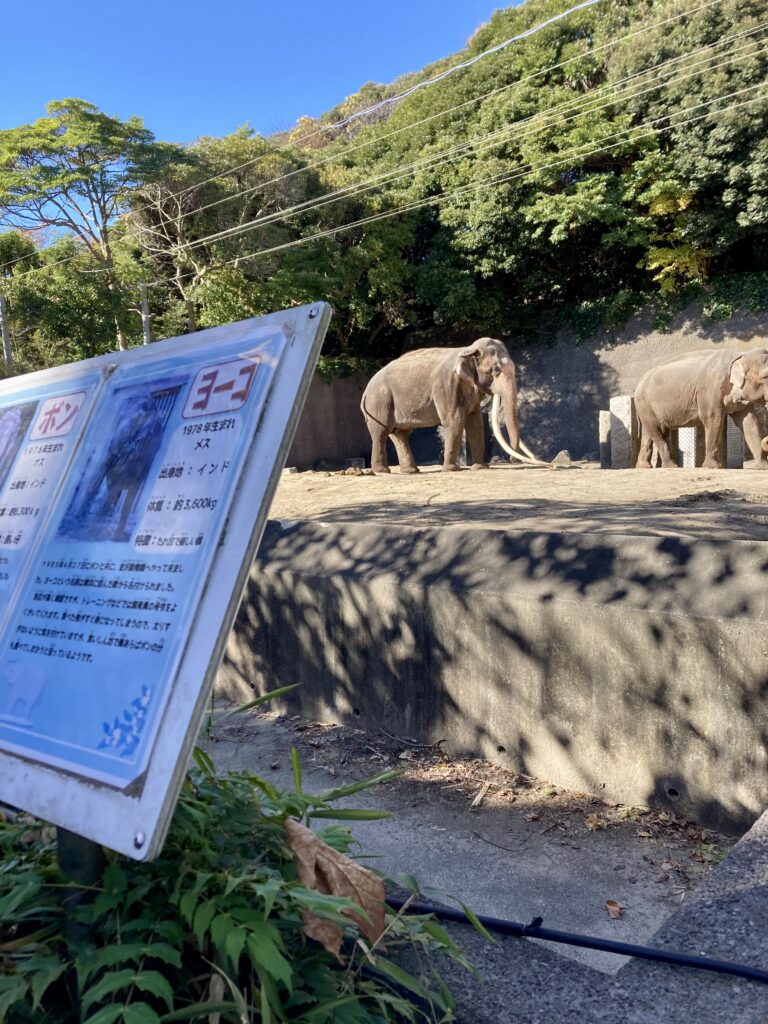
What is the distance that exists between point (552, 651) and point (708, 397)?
31.8 ft

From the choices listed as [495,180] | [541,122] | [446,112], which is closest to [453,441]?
[495,180]

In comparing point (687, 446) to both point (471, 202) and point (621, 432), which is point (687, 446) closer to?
point (621, 432)

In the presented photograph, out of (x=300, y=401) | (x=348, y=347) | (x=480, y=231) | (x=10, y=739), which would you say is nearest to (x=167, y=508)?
(x=300, y=401)

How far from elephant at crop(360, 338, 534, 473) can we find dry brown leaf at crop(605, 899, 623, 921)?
864 centimetres

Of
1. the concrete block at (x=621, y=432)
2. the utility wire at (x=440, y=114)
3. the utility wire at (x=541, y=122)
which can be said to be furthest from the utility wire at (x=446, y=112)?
the concrete block at (x=621, y=432)

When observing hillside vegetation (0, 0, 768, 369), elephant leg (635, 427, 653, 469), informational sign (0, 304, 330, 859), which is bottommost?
elephant leg (635, 427, 653, 469)

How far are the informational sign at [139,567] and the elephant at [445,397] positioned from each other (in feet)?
30.5

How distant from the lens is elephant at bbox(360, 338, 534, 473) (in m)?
11.1

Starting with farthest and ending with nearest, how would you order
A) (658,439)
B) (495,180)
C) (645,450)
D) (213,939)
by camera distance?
(495,180), (645,450), (658,439), (213,939)

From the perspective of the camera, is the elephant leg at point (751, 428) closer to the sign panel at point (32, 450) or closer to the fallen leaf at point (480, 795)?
the fallen leaf at point (480, 795)

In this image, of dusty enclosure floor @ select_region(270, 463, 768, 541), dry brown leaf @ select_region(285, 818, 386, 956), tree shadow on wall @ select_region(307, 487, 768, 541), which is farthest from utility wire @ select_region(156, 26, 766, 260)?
dry brown leaf @ select_region(285, 818, 386, 956)

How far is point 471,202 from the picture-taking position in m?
22.5

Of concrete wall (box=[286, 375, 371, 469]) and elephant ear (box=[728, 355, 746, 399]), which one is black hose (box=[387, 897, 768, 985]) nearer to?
elephant ear (box=[728, 355, 746, 399])

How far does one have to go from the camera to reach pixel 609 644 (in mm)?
2887
